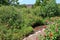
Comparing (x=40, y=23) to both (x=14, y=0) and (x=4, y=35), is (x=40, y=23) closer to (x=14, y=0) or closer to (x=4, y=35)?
(x=14, y=0)

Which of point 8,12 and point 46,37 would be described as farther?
point 8,12

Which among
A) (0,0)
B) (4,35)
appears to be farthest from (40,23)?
(4,35)

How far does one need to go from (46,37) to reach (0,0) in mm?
17345

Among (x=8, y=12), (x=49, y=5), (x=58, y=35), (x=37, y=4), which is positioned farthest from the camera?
(x=37, y=4)

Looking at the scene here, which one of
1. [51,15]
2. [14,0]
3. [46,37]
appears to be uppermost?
[46,37]

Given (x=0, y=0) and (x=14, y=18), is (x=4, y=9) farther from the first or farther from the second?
(x=0, y=0)

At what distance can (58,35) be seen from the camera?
27.5 ft

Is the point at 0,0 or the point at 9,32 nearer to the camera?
the point at 9,32

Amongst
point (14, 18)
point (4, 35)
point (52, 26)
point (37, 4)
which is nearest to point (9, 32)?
point (4, 35)

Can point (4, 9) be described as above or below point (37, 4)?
above

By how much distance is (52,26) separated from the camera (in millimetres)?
8562

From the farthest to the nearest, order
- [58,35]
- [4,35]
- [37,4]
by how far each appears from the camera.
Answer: [37,4], [4,35], [58,35]

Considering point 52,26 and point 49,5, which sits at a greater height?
point 52,26

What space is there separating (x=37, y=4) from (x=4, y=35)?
49.7ft
